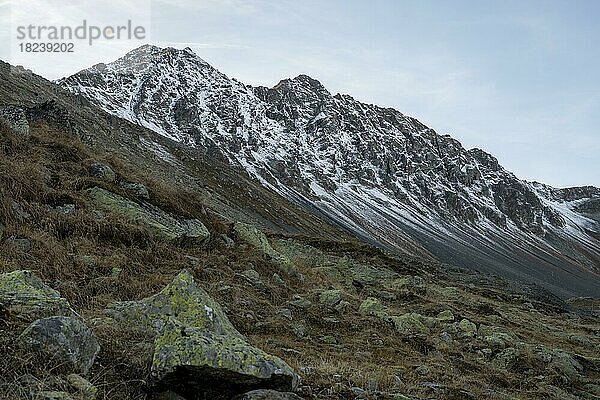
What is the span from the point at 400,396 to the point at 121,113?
551ft

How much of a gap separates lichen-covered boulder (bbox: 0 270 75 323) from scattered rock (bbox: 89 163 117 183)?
837 cm

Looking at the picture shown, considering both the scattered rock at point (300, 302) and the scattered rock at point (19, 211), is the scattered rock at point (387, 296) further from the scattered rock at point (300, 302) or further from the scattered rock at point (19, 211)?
the scattered rock at point (19, 211)

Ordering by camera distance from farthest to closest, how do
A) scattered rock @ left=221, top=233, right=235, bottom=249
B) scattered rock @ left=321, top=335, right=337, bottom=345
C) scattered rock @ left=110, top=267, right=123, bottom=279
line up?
scattered rock @ left=221, top=233, right=235, bottom=249 → scattered rock @ left=321, top=335, right=337, bottom=345 → scattered rock @ left=110, top=267, right=123, bottom=279

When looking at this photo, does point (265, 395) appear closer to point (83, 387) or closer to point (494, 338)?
point (83, 387)

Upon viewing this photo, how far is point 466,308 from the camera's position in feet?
81.9

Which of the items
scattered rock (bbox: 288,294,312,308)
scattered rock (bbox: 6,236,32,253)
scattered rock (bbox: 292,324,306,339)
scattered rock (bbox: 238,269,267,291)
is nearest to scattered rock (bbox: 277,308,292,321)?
scattered rock (bbox: 292,324,306,339)

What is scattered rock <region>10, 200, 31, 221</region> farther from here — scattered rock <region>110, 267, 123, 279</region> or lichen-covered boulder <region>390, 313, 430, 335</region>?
lichen-covered boulder <region>390, 313, 430, 335</region>

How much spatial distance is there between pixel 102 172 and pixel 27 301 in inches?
373

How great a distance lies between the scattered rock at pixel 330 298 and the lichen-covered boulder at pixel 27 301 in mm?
8517

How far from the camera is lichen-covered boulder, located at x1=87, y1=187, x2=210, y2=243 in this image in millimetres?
12148

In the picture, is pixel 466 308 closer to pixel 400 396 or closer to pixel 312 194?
pixel 400 396

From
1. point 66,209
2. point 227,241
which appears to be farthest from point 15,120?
point 227,241

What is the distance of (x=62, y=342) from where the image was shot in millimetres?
4535

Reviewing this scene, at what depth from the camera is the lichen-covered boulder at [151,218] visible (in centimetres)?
1215
